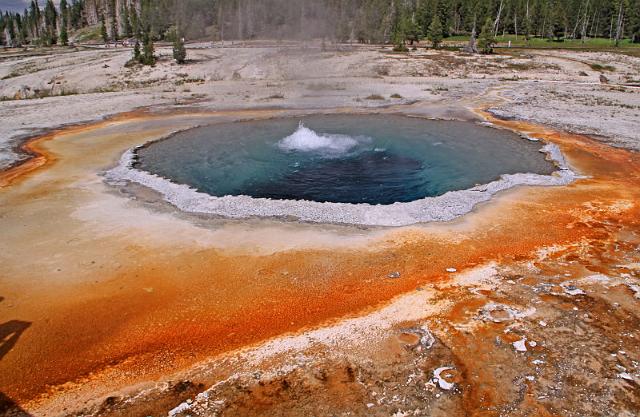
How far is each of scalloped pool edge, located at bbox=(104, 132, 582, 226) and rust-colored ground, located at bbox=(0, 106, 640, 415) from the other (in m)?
0.40

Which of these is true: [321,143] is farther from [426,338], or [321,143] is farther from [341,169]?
[426,338]

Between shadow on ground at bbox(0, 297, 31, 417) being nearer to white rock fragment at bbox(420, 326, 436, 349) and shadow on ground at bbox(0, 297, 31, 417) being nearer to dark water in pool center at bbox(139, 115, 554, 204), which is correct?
white rock fragment at bbox(420, 326, 436, 349)

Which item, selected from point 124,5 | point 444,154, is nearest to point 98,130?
point 444,154

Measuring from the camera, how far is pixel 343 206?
9.30m

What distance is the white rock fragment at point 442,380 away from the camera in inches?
183

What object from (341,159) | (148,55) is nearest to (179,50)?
(148,55)

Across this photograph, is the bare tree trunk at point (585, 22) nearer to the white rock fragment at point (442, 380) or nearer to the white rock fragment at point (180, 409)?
the white rock fragment at point (442, 380)

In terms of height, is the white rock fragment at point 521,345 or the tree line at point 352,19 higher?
the tree line at point 352,19

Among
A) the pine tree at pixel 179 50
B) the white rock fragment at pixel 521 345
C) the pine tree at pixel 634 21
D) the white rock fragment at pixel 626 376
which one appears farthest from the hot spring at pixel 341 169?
the pine tree at pixel 634 21

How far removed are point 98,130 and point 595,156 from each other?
1621 centimetres

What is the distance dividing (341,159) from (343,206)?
4741 millimetres

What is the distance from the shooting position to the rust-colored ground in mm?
5215

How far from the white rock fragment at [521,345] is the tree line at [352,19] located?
17.7m

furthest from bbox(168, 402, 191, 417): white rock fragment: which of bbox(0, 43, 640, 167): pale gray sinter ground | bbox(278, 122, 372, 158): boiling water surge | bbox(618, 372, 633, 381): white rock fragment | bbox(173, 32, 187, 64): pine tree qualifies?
bbox(173, 32, 187, 64): pine tree
